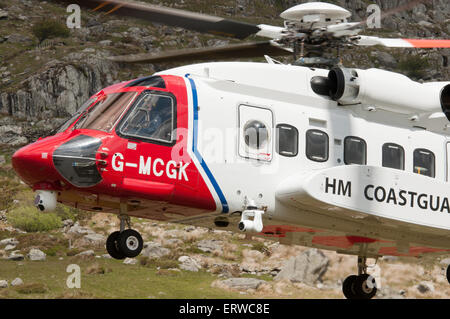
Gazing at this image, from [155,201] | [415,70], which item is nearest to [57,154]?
[155,201]

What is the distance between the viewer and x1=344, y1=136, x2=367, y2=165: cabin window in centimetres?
1319

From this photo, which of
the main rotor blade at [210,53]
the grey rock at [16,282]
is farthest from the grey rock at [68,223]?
the main rotor blade at [210,53]

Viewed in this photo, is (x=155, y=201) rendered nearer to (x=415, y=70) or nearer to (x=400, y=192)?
(x=400, y=192)

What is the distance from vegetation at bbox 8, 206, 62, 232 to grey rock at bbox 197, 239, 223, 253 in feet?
30.6

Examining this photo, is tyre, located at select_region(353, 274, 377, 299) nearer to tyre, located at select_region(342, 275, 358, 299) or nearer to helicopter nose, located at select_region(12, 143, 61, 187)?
tyre, located at select_region(342, 275, 358, 299)

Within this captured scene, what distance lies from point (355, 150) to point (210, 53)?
317 centimetres

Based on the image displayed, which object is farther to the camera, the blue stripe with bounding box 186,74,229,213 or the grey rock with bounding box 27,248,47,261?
the grey rock with bounding box 27,248,47,261

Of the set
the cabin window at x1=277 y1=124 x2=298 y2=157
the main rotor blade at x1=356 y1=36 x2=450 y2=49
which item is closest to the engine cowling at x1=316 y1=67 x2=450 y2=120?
the main rotor blade at x1=356 y1=36 x2=450 y2=49

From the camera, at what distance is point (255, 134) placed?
480 inches

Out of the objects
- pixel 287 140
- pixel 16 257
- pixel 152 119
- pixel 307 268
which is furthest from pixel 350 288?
pixel 16 257

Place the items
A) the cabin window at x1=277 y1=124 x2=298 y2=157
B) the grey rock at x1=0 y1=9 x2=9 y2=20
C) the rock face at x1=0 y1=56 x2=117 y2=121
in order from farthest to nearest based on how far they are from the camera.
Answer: the grey rock at x1=0 y1=9 x2=9 y2=20 < the rock face at x1=0 y1=56 x2=117 y2=121 < the cabin window at x1=277 y1=124 x2=298 y2=157

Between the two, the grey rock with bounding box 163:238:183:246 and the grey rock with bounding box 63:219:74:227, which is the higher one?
the grey rock with bounding box 63:219:74:227

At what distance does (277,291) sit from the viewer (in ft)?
103

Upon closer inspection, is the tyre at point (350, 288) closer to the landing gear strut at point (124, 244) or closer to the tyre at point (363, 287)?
the tyre at point (363, 287)
